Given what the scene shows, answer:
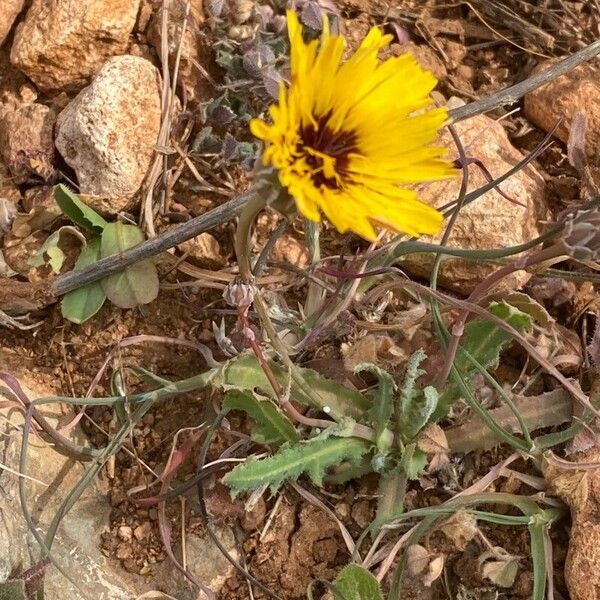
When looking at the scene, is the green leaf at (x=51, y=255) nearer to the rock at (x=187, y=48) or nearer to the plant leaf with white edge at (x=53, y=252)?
the plant leaf with white edge at (x=53, y=252)

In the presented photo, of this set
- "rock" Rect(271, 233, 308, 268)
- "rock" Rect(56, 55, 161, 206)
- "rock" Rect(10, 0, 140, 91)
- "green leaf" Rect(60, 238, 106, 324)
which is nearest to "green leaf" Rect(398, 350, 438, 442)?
"rock" Rect(271, 233, 308, 268)

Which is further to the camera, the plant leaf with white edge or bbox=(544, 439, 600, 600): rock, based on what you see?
the plant leaf with white edge

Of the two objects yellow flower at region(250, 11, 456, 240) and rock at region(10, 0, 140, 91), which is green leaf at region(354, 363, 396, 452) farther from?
rock at region(10, 0, 140, 91)

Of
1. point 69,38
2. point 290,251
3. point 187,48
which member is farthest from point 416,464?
point 69,38

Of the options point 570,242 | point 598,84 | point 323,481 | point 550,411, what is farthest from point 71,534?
point 598,84

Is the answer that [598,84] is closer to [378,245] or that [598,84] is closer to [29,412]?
[378,245]

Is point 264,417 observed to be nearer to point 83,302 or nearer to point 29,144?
point 83,302

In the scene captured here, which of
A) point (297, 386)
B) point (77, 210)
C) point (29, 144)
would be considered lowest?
point (297, 386)
